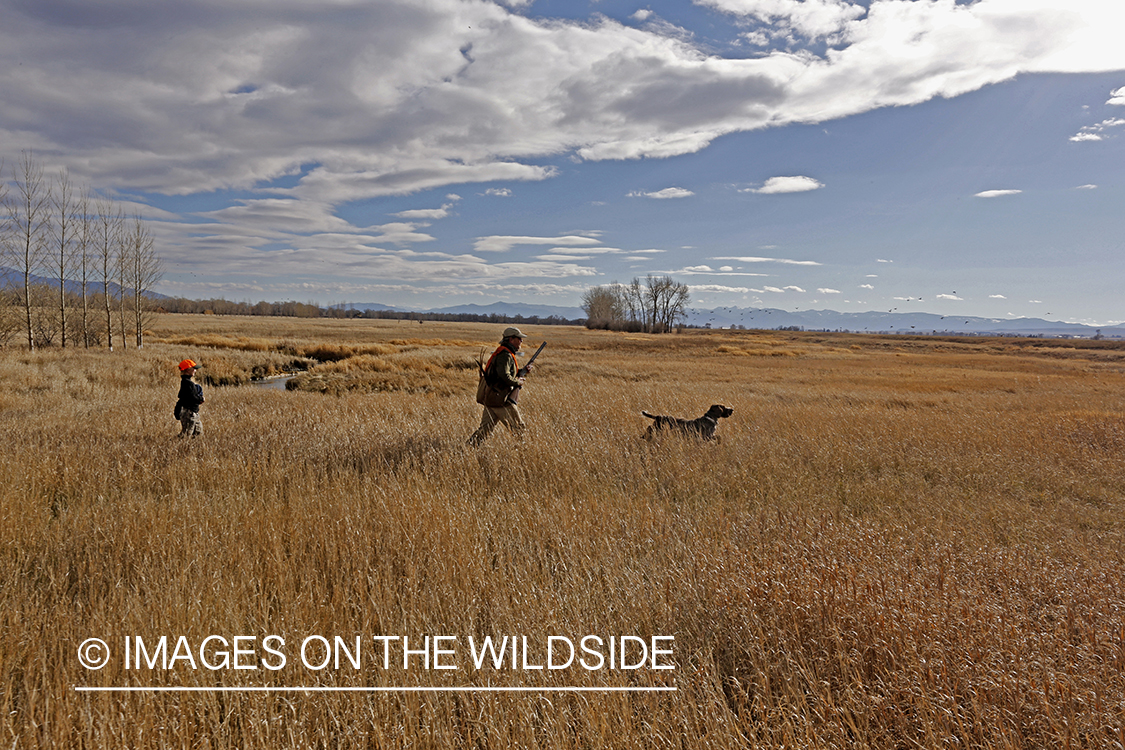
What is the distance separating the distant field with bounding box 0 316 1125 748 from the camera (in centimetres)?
250

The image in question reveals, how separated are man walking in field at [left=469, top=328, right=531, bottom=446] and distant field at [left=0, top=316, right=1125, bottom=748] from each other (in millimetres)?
735

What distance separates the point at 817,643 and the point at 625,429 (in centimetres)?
699

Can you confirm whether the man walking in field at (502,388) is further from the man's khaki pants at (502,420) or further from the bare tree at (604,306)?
the bare tree at (604,306)

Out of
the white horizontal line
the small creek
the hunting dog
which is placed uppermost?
the hunting dog

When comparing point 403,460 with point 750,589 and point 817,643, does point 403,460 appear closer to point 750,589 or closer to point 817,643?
point 750,589

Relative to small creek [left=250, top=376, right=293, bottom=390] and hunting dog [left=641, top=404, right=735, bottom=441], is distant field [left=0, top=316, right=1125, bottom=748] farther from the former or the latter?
small creek [left=250, top=376, right=293, bottom=390]

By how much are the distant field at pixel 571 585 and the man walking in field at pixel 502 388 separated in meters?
0.74

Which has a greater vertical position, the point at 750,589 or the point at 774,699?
the point at 750,589

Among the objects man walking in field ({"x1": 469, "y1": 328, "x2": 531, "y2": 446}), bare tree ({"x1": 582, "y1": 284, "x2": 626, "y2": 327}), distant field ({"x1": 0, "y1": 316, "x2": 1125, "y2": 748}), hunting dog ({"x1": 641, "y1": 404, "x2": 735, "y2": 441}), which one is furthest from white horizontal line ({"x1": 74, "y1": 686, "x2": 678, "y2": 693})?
bare tree ({"x1": 582, "y1": 284, "x2": 626, "y2": 327})

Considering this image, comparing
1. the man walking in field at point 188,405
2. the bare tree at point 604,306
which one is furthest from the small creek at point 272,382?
the bare tree at point 604,306

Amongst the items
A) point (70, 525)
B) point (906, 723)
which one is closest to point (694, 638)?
point (906, 723)

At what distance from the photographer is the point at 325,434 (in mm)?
9086

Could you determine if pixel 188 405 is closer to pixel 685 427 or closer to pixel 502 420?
pixel 502 420

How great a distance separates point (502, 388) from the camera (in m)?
7.98
